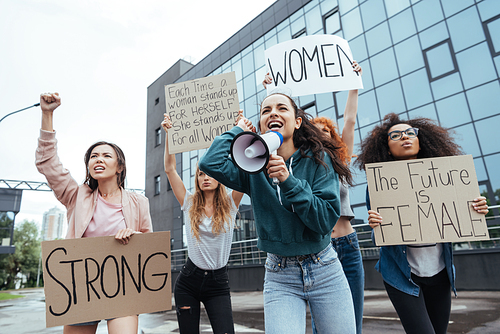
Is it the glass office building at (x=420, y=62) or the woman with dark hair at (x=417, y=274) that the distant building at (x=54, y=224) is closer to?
the glass office building at (x=420, y=62)

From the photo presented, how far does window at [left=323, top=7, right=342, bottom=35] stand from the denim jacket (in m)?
16.4

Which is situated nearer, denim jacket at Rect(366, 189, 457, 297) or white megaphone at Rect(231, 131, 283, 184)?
white megaphone at Rect(231, 131, 283, 184)

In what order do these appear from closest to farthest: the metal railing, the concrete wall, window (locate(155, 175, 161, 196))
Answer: the concrete wall
the metal railing
window (locate(155, 175, 161, 196))

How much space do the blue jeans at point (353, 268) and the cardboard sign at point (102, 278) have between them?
1.51m

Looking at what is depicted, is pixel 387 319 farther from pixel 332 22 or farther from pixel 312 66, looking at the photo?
pixel 332 22


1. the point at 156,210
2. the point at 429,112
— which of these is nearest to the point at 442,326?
the point at 429,112

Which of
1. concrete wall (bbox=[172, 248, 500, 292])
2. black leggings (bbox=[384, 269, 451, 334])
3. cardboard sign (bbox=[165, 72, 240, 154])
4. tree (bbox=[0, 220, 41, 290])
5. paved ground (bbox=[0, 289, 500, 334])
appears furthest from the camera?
tree (bbox=[0, 220, 41, 290])

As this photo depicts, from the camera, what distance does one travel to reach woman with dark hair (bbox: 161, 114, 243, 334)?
2684 mm

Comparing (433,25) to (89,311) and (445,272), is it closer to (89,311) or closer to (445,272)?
(445,272)

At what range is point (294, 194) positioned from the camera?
5.44 ft

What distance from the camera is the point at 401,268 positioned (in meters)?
2.41

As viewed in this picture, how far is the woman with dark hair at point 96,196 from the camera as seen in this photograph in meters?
2.33

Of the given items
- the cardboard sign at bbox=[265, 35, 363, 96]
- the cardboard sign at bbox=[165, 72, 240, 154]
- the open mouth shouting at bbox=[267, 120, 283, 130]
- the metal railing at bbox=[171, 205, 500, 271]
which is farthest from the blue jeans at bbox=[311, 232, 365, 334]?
the metal railing at bbox=[171, 205, 500, 271]

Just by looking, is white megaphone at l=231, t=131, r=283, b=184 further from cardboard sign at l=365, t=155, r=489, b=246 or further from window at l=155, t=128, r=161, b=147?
window at l=155, t=128, r=161, b=147
